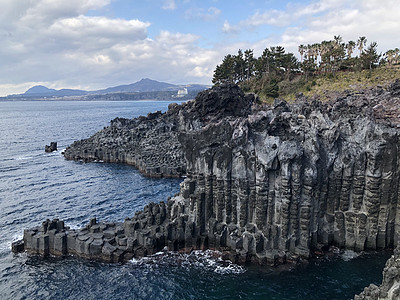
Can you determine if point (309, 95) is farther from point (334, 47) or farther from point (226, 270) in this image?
point (226, 270)

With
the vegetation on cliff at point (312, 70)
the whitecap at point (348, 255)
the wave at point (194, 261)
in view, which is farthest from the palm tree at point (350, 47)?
the wave at point (194, 261)

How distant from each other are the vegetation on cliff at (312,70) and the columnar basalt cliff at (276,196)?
7271 cm

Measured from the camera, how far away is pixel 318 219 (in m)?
31.0

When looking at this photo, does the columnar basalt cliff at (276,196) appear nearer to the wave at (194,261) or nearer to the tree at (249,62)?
the wave at (194,261)

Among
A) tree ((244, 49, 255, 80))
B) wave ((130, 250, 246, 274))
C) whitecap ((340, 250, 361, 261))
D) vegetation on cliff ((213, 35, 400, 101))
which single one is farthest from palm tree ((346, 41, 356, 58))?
wave ((130, 250, 246, 274))

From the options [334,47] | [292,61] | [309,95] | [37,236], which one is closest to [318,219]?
[37,236]

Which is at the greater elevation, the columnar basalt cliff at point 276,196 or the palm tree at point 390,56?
the palm tree at point 390,56

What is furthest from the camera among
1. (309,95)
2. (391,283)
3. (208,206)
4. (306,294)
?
(309,95)

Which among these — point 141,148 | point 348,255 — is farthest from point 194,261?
point 141,148

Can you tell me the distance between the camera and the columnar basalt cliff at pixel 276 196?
29234mm

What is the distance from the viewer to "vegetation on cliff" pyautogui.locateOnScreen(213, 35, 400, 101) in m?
103

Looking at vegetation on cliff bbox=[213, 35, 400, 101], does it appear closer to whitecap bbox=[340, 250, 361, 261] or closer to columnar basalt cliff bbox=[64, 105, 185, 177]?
columnar basalt cliff bbox=[64, 105, 185, 177]

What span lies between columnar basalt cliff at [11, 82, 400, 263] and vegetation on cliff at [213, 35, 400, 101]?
239 feet

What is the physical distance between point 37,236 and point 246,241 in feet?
73.5
